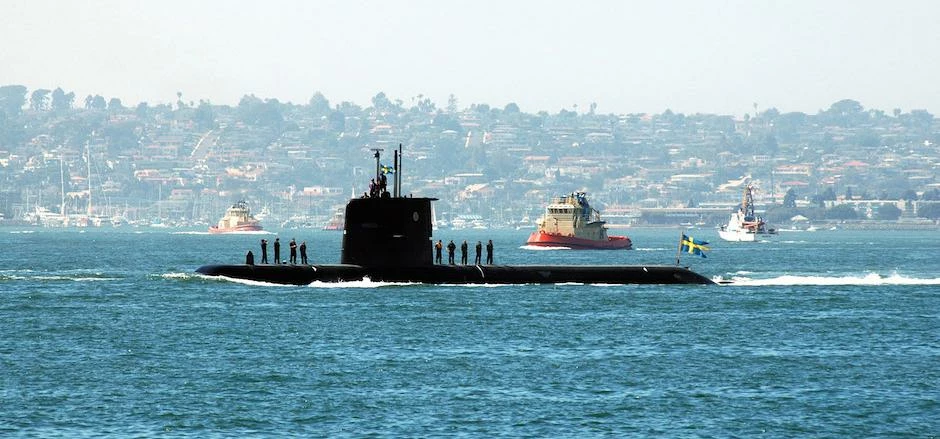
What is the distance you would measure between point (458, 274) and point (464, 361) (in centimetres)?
1836

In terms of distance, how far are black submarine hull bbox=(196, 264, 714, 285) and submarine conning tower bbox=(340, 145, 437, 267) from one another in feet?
1.79

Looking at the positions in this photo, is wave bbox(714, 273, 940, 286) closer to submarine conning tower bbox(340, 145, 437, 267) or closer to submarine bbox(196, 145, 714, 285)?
submarine bbox(196, 145, 714, 285)

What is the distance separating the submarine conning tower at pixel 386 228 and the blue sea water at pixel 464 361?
4.10ft

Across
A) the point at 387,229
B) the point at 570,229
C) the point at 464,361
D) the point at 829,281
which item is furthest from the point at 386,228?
the point at 570,229

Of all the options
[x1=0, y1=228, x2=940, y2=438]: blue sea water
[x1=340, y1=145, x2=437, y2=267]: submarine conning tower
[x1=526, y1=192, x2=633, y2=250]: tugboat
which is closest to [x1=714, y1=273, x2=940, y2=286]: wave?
[x1=0, y1=228, x2=940, y2=438]: blue sea water

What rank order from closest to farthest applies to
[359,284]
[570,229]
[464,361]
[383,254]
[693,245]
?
[464,361]
[383,254]
[359,284]
[693,245]
[570,229]

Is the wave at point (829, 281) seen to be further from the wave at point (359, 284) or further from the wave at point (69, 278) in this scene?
the wave at point (69, 278)

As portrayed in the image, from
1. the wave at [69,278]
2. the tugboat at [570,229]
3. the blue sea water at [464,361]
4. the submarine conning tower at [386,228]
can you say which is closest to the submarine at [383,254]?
the submarine conning tower at [386,228]

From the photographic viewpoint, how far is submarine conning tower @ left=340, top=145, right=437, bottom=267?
51.2m

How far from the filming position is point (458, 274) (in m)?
54.0

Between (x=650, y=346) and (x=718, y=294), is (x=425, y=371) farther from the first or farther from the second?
(x=718, y=294)

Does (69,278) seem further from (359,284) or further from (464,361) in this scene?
(464,361)

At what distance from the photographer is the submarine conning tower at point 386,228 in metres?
51.2

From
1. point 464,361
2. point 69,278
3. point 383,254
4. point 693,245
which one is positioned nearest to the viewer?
point 464,361
